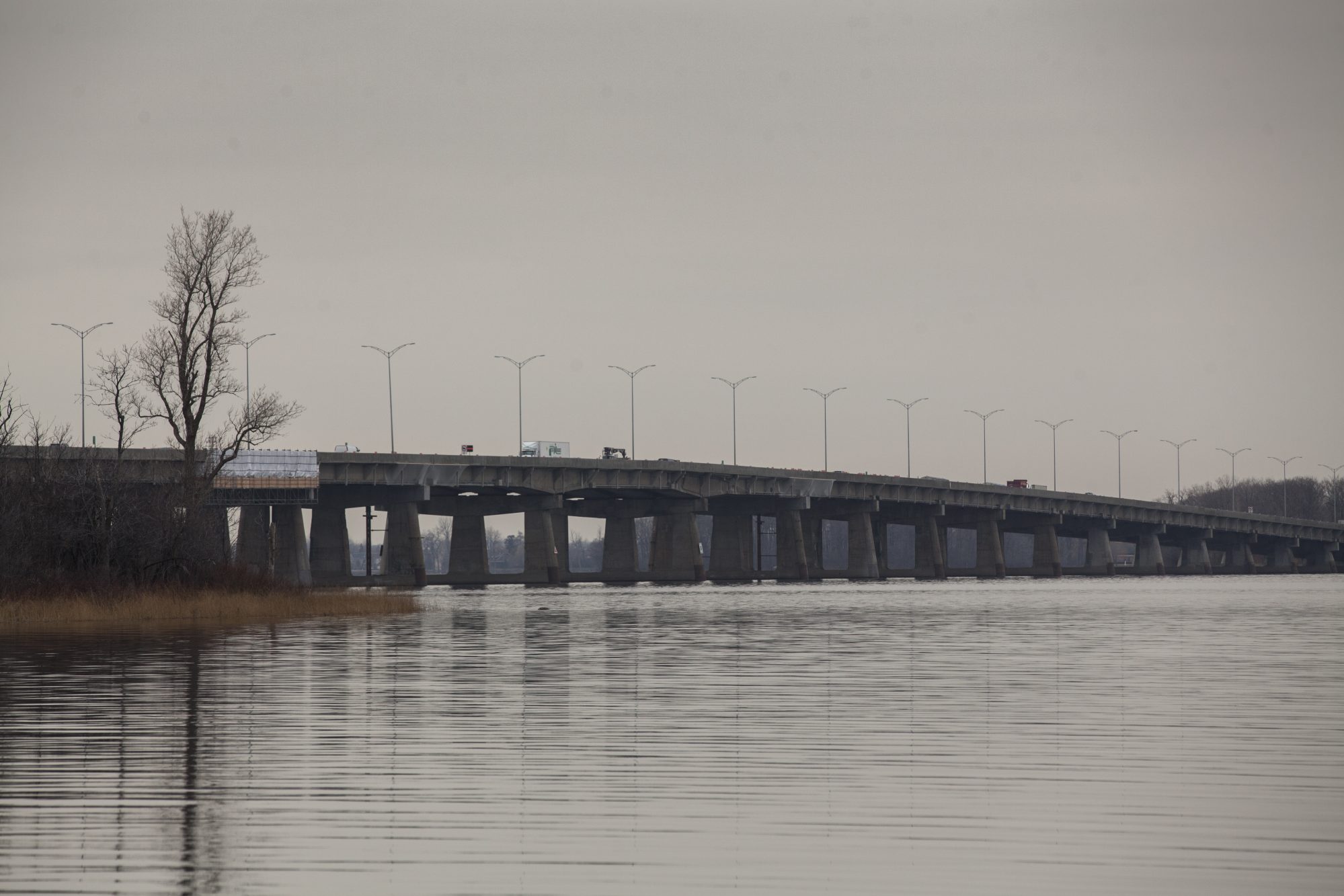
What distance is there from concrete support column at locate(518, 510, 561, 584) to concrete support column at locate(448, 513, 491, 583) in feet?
12.9

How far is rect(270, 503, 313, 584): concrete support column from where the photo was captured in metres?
132

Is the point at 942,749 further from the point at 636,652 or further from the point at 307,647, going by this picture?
the point at 307,647

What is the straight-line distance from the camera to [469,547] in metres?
161

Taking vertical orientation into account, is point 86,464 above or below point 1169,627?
above

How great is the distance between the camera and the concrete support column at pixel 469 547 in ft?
520

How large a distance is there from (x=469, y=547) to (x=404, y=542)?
1453cm

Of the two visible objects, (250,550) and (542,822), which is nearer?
(542,822)

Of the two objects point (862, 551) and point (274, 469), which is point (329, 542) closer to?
point (274, 469)

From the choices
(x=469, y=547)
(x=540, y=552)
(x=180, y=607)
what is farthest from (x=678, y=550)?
(x=180, y=607)

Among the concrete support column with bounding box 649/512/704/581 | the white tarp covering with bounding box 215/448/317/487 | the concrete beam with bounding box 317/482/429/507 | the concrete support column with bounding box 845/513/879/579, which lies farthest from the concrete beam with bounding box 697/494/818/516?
the white tarp covering with bounding box 215/448/317/487

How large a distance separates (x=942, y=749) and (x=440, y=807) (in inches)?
256

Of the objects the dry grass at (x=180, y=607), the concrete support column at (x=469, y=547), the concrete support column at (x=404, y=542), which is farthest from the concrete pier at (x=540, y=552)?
the dry grass at (x=180, y=607)

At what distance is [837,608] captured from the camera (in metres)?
78.4

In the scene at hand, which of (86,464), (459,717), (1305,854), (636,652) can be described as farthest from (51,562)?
(1305,854)
